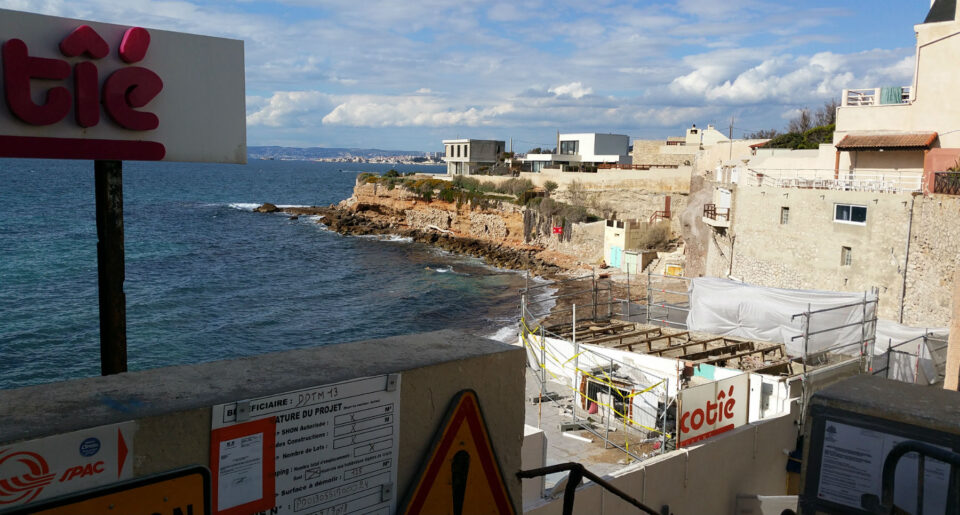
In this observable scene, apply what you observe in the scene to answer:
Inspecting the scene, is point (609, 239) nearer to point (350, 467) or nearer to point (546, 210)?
point (546, 210)

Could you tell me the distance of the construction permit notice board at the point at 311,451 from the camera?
323cm

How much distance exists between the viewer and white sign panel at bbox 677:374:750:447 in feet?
39.4

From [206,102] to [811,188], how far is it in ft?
90.9

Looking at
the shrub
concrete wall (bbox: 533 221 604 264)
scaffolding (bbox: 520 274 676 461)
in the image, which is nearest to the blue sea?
concrete wall (bbox: 533 221 604 264)

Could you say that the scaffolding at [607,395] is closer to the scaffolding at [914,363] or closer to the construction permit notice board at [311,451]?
the scaffolding at [914,363]

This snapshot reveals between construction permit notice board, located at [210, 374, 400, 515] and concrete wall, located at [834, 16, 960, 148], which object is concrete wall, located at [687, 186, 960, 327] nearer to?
concrete wall, located at [834, 16, 960, 148]

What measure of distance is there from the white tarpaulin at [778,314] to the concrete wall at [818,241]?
20.9 ft

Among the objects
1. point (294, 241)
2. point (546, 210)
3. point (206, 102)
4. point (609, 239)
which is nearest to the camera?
point (206, 102)

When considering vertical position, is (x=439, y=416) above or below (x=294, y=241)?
above

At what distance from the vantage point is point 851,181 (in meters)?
29.0

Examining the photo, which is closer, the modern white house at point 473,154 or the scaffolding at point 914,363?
the scaffolding at point 914,363

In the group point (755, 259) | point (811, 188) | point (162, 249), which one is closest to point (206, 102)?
point (811, 188)

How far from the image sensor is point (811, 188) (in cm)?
2920

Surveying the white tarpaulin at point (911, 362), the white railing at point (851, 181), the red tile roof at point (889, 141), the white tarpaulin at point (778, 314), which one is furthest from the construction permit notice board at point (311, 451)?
the red tile roof at point (889, 141)
